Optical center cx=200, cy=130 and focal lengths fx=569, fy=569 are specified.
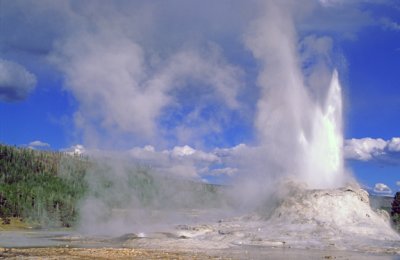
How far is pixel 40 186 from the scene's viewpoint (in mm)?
131250

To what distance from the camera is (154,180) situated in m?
93.9

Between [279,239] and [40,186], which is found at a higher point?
[40,186]

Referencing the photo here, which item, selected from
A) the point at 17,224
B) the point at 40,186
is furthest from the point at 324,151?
the point at 40,186

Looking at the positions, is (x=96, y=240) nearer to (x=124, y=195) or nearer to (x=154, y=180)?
(x=124, y=195)

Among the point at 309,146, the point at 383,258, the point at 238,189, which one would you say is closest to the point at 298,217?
the point at 309,146

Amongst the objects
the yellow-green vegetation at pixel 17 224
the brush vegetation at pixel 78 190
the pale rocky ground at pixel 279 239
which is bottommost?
the pale rocky ground at pixel 279 239

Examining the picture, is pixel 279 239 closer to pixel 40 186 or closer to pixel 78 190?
pixel 78 190

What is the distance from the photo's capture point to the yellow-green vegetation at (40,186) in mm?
102675

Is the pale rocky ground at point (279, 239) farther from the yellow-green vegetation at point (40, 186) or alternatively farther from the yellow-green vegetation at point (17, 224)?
the yellow-green vegetation at point (40, 186)

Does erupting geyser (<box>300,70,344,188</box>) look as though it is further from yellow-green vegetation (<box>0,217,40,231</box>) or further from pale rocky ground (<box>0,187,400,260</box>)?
yellow-green vegetation (<box>0,217,40,231</box>)

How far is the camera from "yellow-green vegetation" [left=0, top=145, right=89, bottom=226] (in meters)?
103

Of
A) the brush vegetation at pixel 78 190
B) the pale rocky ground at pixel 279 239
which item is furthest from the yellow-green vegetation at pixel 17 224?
the pale rocky ground at pixel 279 239

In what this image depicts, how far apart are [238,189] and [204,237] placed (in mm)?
21718

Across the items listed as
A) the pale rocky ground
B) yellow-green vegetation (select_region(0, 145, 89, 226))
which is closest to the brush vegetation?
yellow-green vegetation (select_region(0, 145, 89, 226))
